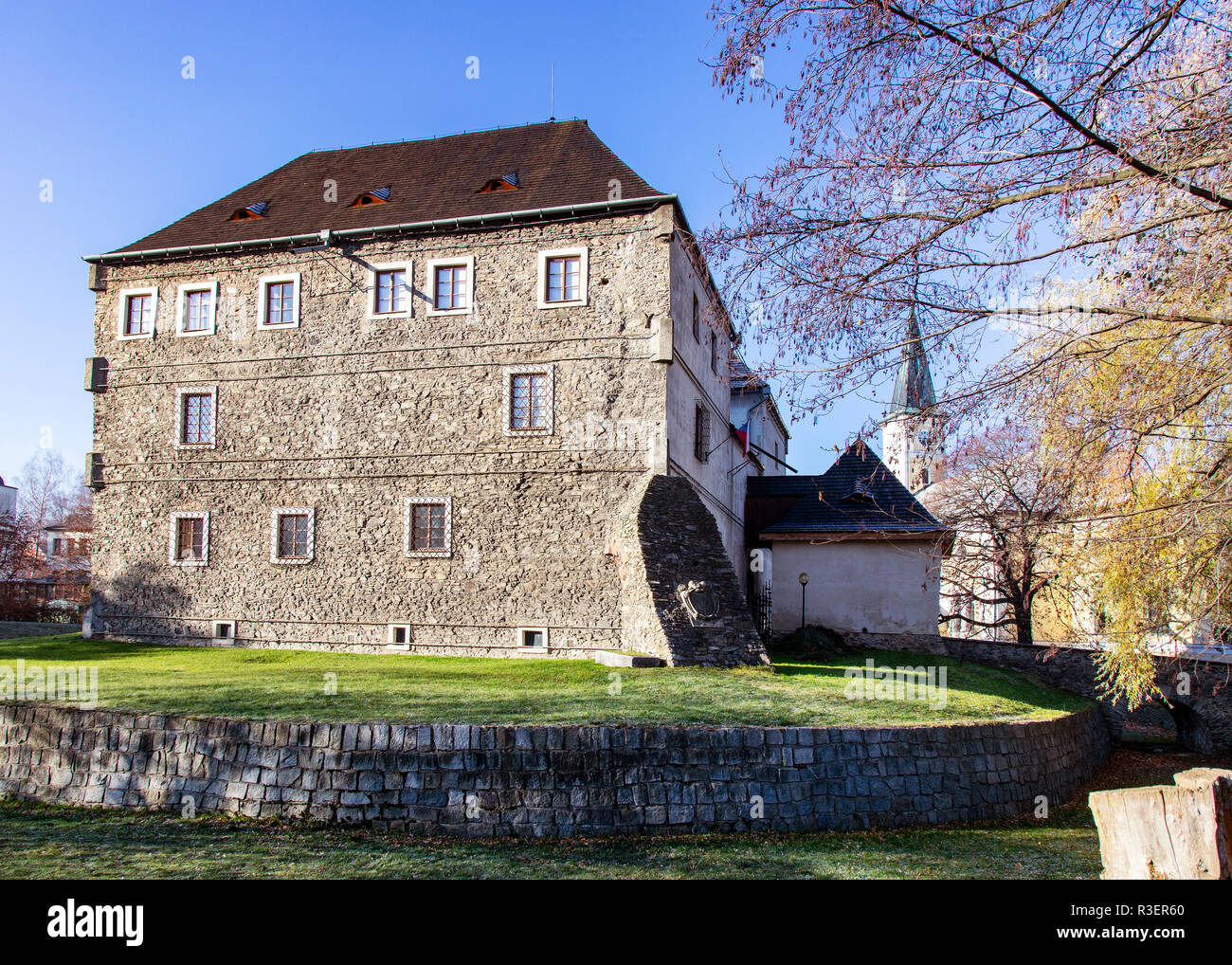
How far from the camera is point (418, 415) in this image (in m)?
17.7

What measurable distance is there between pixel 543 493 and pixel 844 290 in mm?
11436

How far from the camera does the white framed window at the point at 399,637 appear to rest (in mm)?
17125

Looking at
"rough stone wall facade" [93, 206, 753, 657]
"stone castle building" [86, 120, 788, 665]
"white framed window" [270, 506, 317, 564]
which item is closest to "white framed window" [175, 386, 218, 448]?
"stone castle building" [86, 120, 788, 665]

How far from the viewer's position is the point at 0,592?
→ 1119 inches

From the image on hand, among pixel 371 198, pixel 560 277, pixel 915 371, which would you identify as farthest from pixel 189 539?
pixel 915 371

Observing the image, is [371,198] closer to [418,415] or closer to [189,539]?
[418,415]

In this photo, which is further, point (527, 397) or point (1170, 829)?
point (527, 397)

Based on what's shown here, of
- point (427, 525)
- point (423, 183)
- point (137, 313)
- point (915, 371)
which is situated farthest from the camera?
point (137, 313)

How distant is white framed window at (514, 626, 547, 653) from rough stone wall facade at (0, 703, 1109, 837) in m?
7.59

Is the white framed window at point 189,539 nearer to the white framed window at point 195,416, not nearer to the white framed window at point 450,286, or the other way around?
the white framed window at point 195,416

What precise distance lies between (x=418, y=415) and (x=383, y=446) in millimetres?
1051

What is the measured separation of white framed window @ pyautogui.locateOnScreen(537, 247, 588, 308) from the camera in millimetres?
17062
